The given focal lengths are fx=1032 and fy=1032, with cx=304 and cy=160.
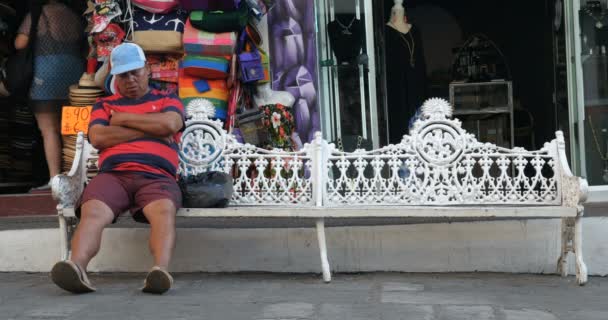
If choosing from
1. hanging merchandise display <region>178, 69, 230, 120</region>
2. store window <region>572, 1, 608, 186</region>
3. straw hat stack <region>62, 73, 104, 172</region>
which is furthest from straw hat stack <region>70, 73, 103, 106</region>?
store window <region>572, 1, 608, 186</region>

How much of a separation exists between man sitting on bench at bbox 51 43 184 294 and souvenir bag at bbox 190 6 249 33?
1.39m

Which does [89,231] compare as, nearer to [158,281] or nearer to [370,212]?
[158,281]

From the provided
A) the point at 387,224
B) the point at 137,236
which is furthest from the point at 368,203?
the point at 137,236

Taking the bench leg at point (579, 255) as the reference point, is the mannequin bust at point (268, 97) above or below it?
above

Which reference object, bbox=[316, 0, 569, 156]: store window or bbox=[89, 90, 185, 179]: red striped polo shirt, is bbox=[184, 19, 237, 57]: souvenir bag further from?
bbox=[89, 90, 185, 179]: red striped polo shirt

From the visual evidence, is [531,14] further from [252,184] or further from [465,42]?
[252,184]

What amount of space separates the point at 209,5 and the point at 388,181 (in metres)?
2.09

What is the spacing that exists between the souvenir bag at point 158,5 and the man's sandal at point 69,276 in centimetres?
276

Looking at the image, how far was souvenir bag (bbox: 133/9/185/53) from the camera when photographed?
7.44m

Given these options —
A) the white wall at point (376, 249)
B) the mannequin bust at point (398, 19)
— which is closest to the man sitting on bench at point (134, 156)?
the white wall at point (376, 249)

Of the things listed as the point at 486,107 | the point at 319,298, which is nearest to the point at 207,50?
the point at 319,298

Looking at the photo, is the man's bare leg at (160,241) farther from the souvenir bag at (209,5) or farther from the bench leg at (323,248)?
the souvenir bag at (209,5)

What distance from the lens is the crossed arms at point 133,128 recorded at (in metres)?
5.79

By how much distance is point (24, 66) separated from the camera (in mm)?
7934
